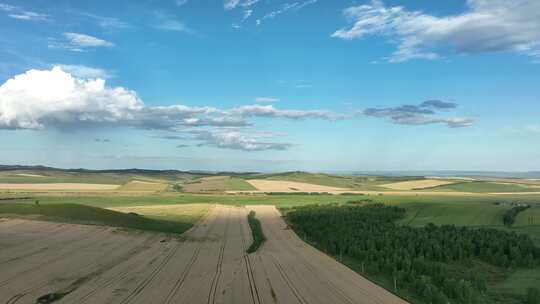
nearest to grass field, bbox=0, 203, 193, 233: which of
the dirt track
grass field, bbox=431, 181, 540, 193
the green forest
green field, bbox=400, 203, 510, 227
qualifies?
the dirt track

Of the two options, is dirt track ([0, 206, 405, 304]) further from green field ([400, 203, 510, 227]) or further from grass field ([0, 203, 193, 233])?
green field ([400, 203, 510, 227])

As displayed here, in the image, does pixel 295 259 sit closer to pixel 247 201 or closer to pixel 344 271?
pixel 344 271

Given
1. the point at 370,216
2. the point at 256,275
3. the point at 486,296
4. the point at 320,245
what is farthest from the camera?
the point at 370,216

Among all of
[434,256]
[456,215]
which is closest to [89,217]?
[434,256]

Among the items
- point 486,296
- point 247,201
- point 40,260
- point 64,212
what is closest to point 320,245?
point 486,296

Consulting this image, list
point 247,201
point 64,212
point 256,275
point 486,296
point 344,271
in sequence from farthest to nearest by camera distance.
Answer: point 247,201 → point 64,212 → point 344,271 → point 256,275 → point 486,296

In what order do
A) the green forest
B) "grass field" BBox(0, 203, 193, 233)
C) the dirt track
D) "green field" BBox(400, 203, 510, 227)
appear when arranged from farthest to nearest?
1. "green field" BBox(400, 203, 510, 227)
2. "grass field" BBox(0, 203, 193, 233)
3. the green forest
4. the dirt track

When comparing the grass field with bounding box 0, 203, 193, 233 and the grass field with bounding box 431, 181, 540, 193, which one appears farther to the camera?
the grass field with bounding box 431, 181, 540, 193
